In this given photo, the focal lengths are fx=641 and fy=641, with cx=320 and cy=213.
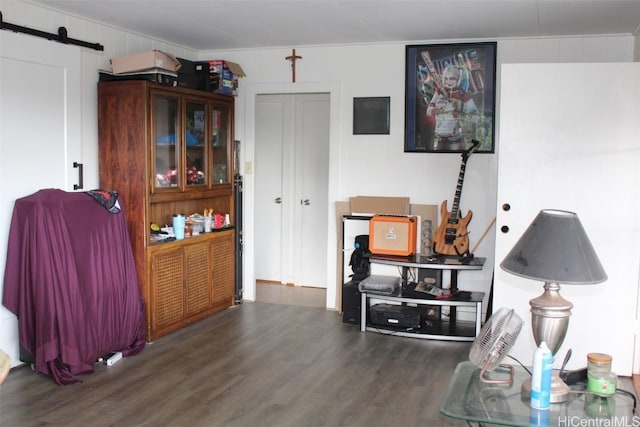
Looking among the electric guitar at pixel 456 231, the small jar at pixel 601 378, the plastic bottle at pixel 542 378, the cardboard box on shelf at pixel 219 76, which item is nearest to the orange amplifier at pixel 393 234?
the electric guitar at pixel 456 231

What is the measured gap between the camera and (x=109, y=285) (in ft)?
14.1

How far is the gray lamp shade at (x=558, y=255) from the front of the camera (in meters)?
2.29

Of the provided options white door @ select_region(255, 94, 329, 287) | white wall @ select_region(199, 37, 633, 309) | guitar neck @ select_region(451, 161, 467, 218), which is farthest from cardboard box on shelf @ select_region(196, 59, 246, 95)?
guitar neck @ select_region(451, 161, 467, 218)

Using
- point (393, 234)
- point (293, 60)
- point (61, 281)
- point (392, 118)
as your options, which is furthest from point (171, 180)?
point (392, 118)

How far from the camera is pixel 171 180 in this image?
5.00 meters

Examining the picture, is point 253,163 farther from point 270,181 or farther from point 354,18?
point 354,18

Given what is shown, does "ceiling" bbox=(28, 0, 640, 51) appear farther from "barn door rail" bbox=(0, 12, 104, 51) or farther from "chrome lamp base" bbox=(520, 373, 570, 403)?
→ "chrome lamp base" bbox=(520, 373, 570, 403)

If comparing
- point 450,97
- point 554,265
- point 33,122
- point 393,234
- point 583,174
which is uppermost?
point 450,97

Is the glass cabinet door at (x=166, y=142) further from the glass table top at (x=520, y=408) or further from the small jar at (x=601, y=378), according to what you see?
the small jar at (x=601, y=378)

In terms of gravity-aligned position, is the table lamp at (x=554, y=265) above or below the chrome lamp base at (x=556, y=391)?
above

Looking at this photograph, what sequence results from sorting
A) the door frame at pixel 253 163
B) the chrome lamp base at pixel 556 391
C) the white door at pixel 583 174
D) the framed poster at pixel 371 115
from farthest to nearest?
1. the door frame at pixel 253 163
2. the framed poster at pixel 371 115
3. the white door at pixel 583 174
4. the chrome lamp base at pixel 556 391

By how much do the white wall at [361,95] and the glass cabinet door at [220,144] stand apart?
0.30 m

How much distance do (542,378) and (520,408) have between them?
152 mm

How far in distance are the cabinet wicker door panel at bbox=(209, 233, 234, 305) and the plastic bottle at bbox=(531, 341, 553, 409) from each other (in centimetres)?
362
